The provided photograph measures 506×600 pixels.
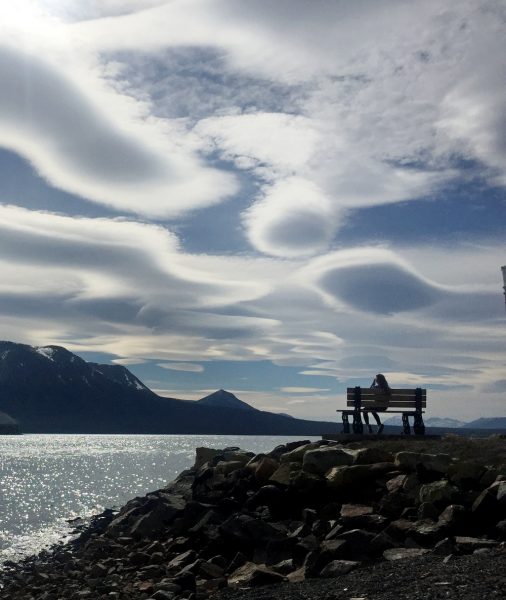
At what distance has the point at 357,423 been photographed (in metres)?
27.7

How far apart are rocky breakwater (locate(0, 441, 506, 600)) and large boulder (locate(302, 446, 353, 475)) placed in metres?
0.03

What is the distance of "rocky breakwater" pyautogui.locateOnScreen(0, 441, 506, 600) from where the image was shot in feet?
48.5

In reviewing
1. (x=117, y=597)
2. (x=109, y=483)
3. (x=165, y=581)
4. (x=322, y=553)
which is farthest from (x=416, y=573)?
(x=109, y=483)

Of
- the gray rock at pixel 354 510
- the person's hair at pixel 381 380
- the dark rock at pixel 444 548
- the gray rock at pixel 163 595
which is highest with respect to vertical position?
the person's hair at pixel 381 380

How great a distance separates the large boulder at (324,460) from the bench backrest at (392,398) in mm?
7457

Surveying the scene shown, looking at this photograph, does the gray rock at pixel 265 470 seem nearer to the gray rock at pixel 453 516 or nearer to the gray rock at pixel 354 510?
the gray rock at pixel 354 510

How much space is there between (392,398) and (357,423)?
181cm

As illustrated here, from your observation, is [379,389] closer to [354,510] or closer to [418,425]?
[418,425]

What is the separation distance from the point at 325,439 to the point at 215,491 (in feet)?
17.1

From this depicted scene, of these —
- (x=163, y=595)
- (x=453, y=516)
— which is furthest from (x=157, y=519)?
(x=453, y=516)

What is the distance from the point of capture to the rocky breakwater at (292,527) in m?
14.8

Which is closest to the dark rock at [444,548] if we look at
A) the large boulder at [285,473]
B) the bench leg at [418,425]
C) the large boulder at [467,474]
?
the large boulder at [467,474]

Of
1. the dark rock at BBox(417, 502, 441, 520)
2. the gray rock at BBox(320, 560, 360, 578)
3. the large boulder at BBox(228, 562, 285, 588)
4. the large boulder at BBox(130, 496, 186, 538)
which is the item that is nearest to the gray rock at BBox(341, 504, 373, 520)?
the dark rock at BBox(417, 502, 441, 520)

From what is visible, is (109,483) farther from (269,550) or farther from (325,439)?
(269,550)
